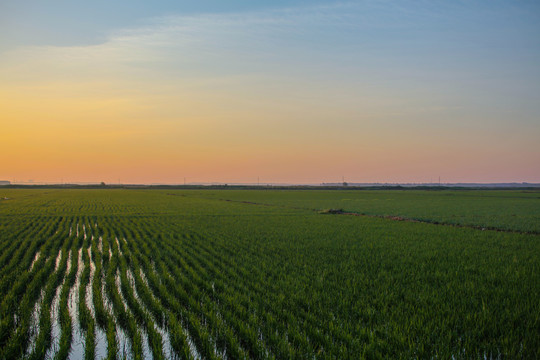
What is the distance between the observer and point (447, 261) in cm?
1014

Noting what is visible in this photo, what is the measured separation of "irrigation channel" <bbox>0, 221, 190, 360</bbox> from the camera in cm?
484

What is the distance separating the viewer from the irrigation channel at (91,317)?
4844 mm

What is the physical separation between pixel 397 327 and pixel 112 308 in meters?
4.88

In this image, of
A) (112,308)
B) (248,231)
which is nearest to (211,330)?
(112,308)

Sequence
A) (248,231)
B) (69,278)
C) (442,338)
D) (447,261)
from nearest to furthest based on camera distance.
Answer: (442,338) → (69,278) → (447,261) → (248,231)

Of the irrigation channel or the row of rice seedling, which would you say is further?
the row of rice seedling

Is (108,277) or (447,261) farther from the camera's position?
(447,261)

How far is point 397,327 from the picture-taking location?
523 cm

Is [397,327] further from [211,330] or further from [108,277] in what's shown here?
[108,277]

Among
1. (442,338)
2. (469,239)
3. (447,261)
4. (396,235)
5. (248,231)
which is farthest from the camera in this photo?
(248,231)

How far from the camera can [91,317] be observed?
5.94m

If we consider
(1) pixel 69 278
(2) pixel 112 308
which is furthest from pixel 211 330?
(1) pixel 69 278

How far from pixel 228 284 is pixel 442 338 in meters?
4.47

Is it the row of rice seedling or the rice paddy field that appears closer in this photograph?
the rice paddy field
